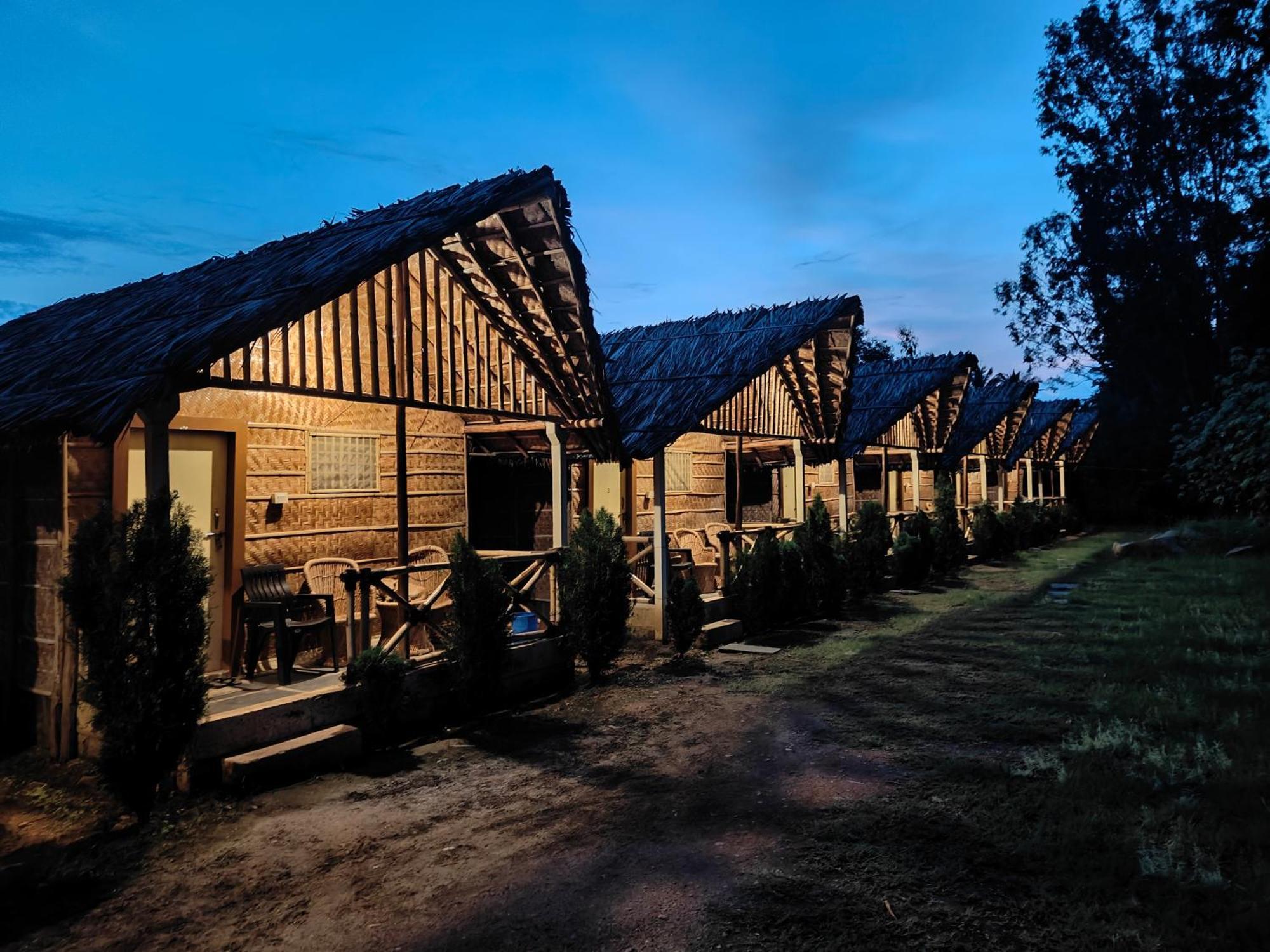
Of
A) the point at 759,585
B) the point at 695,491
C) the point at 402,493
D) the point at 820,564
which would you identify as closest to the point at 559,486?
the point at 402,493

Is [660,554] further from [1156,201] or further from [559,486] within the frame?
[1156,201]

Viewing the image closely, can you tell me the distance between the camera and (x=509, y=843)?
4.52 meters

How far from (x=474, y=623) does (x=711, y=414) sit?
224 inches

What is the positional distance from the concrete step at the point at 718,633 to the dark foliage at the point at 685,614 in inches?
16.3

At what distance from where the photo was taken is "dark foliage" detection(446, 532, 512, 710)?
7012 millimetres

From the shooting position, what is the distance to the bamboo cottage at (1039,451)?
27.6 meters

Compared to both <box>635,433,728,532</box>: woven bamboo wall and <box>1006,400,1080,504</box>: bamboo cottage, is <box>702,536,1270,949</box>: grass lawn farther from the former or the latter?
<box>1006,400,1080,504</box>: bamboo cottage

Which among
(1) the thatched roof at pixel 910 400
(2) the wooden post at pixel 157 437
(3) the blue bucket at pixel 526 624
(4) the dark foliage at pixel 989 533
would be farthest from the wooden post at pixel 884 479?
(2) the wooden post at pixel 157 437

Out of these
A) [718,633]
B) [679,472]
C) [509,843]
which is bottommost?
[509,843]

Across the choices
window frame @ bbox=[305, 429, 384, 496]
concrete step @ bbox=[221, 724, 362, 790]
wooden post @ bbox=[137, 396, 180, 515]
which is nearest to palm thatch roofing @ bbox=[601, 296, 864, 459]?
window frame @ bbox=[305, 429, 384, 496]

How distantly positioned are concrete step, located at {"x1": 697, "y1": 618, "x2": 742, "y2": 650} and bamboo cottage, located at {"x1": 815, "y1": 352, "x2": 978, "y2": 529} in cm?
742

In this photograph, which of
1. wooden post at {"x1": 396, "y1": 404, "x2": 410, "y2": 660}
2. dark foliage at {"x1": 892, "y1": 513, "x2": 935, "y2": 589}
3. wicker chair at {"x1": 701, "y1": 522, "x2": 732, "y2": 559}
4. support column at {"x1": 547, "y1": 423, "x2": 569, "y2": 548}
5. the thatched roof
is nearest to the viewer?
support column at {"x1": 547, "y1": 423, "x2": 569, "y2": 548}

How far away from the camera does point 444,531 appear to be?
10258mm

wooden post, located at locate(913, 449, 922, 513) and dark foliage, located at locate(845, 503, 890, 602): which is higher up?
wooden post, located at locate(913, 449, 922, 513)
